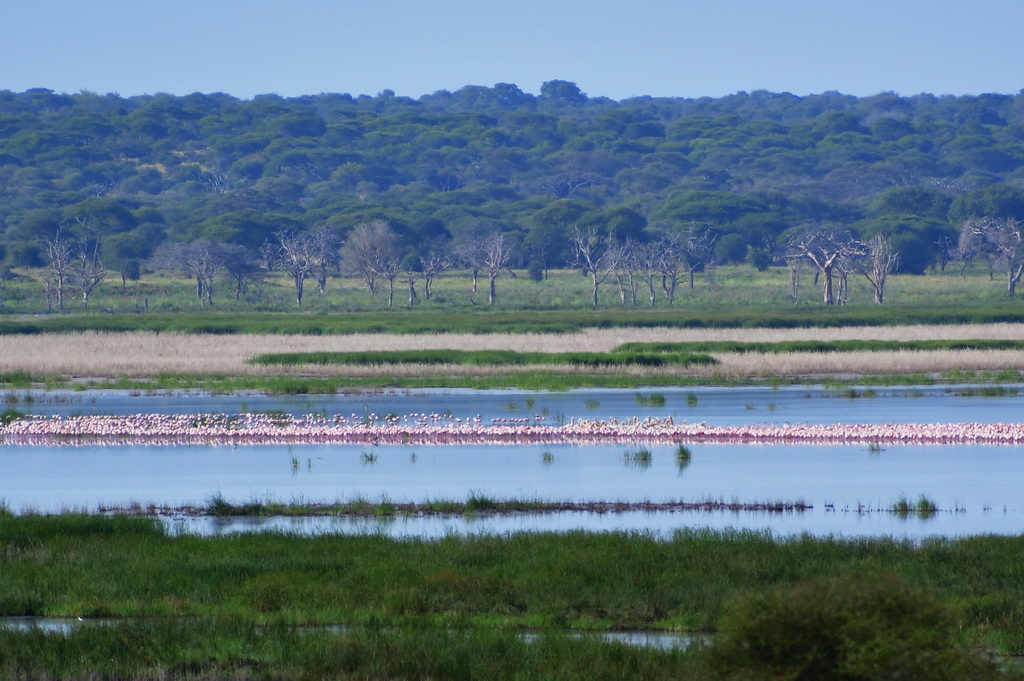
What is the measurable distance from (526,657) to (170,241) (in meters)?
116

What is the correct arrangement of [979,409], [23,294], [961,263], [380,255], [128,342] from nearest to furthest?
[979,409] < [128,342] < [23,294] < [380,255] < [961,263]

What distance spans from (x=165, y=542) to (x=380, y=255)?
310 feet

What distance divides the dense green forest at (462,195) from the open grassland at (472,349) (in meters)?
38.9

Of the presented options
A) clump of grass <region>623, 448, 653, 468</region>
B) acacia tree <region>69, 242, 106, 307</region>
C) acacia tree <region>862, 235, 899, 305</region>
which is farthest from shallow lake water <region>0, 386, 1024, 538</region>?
acacia tree <region>69, 242, 106, 307</region>

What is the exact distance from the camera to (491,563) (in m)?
16.3

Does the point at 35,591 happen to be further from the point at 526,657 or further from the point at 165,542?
the point at 526,657

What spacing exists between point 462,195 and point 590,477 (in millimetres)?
129826

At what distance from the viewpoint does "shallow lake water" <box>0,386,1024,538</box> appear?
2056cm

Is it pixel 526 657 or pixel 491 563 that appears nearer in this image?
pixel 526 657

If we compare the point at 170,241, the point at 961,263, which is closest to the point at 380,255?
the point at 170,241

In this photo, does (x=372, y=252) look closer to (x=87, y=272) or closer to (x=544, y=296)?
(x=544, y=296)

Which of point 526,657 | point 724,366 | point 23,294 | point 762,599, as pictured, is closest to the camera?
point 762,599

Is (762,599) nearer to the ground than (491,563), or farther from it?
farther from it

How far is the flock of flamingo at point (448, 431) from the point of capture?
3022 centimetres
